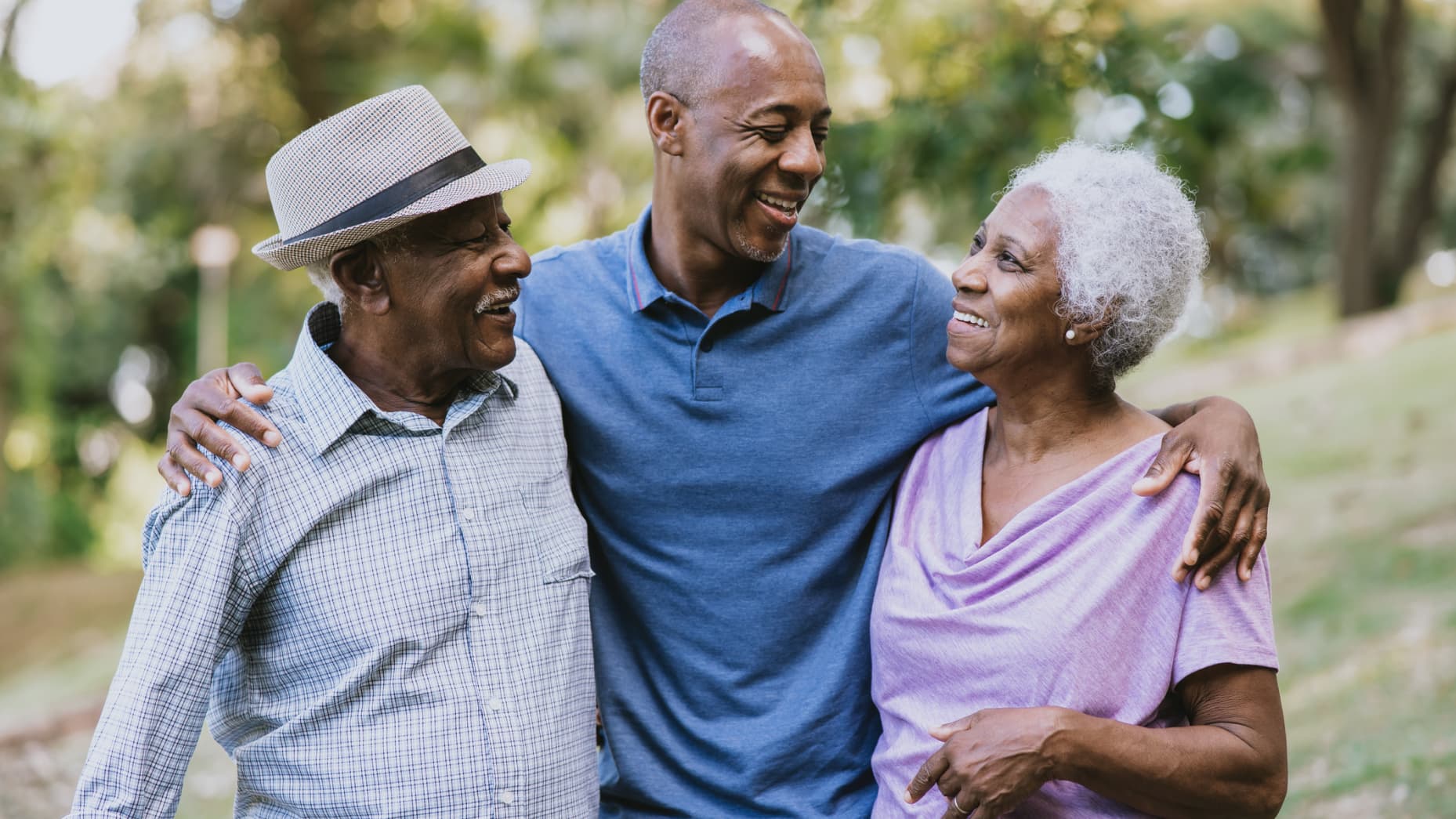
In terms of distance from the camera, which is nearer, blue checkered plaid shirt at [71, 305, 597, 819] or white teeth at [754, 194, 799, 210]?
blue checkered plaid shirt at [71, 305, 597, 819]

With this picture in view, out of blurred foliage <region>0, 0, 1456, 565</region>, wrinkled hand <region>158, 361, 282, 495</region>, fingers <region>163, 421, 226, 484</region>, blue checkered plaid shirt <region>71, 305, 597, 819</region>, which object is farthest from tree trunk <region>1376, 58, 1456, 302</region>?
fingers <region>163, 421, 226, 484</region>

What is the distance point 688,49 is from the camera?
2.82m

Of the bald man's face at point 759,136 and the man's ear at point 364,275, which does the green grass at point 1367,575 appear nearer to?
the bald man's face at point 759,136

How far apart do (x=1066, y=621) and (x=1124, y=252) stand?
2.17 feet

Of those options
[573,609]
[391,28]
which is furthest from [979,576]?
Result: [391,28]

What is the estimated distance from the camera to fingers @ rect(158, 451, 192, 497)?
6.99 feet

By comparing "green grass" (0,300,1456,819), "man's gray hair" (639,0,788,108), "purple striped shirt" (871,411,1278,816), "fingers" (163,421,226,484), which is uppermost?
"man's gray hair" (639,0,788,108)

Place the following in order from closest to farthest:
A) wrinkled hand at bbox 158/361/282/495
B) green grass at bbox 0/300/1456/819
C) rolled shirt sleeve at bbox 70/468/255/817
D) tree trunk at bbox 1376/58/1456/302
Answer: rolled shirt sleeve at bbox 70/468/255/817, wrinkled hand at bbox 158/361/282/495, green grass at bbox 0/300/1456/819, tree trunk at bbox 1376/58/1456/302

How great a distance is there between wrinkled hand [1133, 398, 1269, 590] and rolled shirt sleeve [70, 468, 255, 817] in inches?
59.9

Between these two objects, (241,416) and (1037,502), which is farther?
(1037,502)

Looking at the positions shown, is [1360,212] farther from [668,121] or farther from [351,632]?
[351,632]

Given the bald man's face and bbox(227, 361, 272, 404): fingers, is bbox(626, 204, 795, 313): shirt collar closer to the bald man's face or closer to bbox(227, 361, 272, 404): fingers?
the bald man's face

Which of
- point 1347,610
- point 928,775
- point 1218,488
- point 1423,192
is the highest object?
point 1218,488

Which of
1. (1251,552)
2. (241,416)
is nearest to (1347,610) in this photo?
(1251,552)
